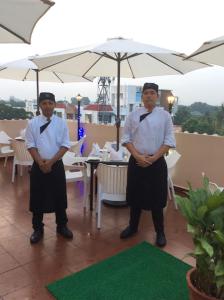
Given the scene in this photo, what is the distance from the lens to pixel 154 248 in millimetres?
2990

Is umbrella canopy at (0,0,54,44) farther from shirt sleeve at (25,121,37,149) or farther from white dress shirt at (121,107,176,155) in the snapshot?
white dress shirt at (121,107,176,155)

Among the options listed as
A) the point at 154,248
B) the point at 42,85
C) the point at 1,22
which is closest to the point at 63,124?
the point at 1,22

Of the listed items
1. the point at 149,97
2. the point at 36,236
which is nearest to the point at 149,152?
the point at 149,97

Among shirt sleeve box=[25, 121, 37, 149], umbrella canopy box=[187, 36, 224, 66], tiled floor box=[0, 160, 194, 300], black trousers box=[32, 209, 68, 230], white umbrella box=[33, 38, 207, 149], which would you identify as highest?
white umbrella box=[33, 38, 207, 149]

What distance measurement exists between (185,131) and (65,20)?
4.20 m

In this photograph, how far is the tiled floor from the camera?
2429mm

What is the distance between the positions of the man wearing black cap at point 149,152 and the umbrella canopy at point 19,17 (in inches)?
49.2

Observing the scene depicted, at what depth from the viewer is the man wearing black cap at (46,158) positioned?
2910 mm

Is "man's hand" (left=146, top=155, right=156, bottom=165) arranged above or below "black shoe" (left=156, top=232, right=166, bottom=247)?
above

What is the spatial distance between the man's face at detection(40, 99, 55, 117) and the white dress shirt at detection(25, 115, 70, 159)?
1.7 inches

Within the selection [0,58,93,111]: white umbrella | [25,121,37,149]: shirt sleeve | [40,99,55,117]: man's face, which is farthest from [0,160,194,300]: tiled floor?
[0,58,93,111]: white umbrella

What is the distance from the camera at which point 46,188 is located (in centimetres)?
300

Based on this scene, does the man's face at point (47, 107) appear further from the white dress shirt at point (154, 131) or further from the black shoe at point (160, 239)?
the black shoe at point (160, 239)

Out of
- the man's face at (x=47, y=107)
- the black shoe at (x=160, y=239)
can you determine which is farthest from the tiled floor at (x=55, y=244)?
the man's face at (x=47, y=107)
